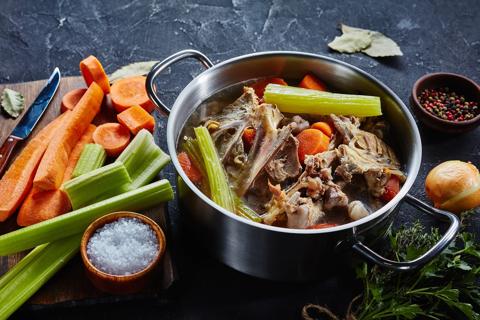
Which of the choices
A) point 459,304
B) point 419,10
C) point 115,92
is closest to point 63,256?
point 115,92

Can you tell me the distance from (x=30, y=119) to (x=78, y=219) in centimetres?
63

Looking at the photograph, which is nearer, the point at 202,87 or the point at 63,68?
the point at 202,87

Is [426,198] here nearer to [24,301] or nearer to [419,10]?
[419,10]

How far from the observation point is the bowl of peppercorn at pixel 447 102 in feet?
9.29

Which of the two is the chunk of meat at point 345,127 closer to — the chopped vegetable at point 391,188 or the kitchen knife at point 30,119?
the chopped vegetable at point 391,188

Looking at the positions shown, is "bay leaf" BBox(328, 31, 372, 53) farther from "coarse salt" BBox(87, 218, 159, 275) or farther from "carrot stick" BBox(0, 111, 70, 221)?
"coarse salt" BBox(87, 218, 159, 275)

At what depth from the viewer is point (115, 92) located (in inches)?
108

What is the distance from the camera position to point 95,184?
236 centimetres

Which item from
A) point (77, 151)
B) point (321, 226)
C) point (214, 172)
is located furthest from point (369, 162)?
point (77, 151)

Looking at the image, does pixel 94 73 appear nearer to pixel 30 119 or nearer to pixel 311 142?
pixel 30 119

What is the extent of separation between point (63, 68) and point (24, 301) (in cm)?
137

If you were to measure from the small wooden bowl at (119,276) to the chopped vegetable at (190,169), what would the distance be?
221 millimetres

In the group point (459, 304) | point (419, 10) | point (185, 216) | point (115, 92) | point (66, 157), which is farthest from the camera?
point (419, 10)

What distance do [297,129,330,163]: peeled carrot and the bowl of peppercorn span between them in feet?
2.41
